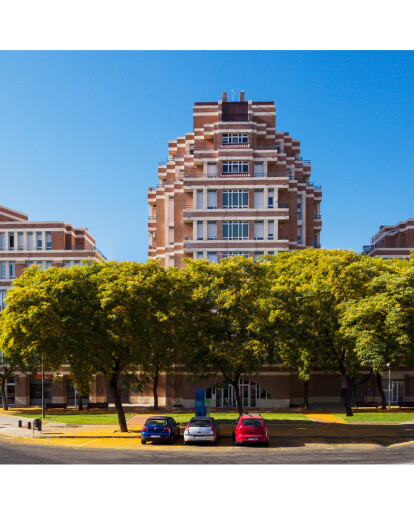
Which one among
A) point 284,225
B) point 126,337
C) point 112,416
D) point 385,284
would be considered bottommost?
point 112,416

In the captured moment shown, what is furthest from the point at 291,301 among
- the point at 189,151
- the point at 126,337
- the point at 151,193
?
the point at 151,193

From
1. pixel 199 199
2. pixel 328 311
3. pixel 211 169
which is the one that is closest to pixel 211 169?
pixel 211 169

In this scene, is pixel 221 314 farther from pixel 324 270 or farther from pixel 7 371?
pixel 7 371

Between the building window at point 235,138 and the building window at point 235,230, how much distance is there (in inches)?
408

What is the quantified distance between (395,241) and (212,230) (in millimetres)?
34075

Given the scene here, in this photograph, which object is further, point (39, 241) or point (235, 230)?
point (39, 241)

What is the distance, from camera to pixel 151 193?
8806cm

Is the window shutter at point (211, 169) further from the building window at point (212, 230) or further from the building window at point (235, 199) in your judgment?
the building window at point (212, 230)

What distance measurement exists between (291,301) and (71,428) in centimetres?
1946

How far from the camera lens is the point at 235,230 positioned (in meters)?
66.8

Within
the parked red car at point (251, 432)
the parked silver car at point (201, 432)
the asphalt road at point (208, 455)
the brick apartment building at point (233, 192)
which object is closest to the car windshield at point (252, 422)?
the parked red car at point (251, 432)

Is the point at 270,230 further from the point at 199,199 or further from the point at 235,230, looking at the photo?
the point at 199,199

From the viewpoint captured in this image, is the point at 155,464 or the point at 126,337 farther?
the point at 126,337

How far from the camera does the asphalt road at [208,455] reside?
1117 inches
